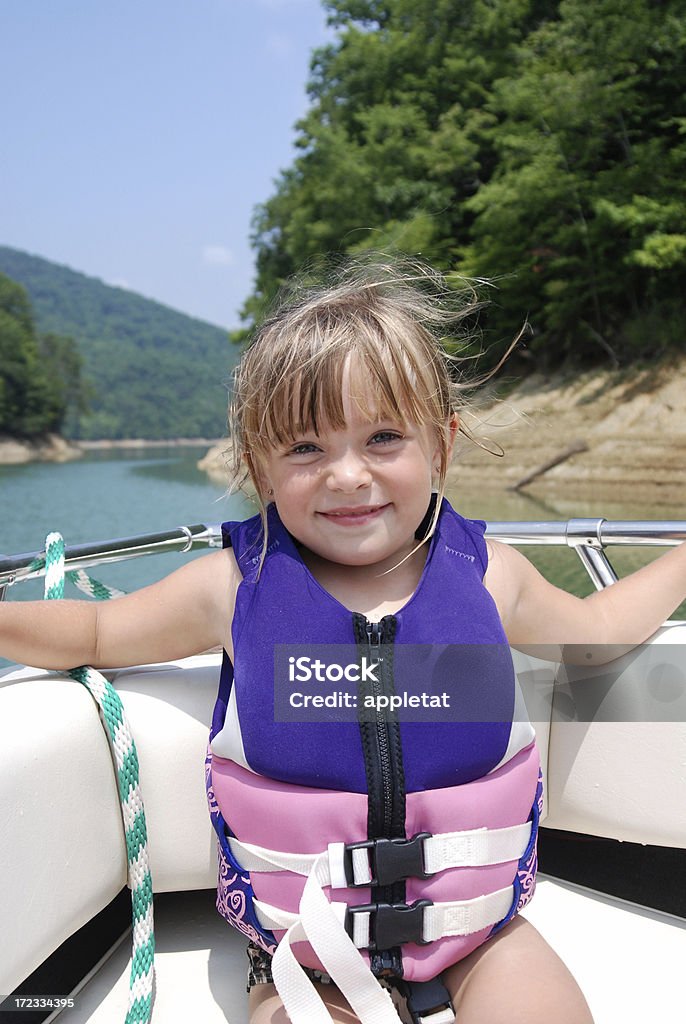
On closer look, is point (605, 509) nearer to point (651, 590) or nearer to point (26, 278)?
point (651, 590)

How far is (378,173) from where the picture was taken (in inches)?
987

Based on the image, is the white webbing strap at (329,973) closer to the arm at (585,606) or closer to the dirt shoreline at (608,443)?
the arm at (585,606)

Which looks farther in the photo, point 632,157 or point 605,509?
point 632,157

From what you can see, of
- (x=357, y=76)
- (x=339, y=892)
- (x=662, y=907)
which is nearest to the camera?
(x=339, y=892)

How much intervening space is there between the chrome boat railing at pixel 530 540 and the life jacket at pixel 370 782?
43cm

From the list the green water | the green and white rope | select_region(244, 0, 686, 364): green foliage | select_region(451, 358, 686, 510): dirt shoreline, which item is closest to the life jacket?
the green and white rope

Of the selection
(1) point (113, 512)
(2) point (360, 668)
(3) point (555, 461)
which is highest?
(2) point (360, 668)

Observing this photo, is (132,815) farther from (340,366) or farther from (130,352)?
(130,352)

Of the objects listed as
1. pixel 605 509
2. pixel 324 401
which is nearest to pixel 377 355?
pixel 324 401

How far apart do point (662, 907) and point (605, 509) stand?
1167 centimetres

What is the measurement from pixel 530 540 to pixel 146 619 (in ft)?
2.46

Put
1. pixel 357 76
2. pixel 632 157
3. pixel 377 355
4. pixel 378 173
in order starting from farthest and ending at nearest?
pixel 357 76, pixel 378 173, pixel 632 157, pixel 377 355

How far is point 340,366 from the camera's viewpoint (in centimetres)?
124

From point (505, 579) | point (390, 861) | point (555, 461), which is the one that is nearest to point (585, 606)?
point (505, 579)
